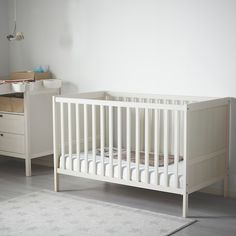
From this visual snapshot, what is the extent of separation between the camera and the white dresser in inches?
189

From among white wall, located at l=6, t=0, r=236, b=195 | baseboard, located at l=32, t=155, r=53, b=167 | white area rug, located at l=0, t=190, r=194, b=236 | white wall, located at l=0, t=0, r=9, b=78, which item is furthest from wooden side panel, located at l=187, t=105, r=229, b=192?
white wall, located at l=0, t=0, r=9, b=78

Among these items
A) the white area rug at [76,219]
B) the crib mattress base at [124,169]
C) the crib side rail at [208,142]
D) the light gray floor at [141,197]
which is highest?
the crib side rail at [208,142]

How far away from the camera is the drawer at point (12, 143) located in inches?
192

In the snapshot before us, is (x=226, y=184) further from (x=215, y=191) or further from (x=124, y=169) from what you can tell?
(x=124, y=169)

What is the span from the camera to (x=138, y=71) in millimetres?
4574

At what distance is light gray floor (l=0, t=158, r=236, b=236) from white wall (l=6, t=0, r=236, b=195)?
392 mm

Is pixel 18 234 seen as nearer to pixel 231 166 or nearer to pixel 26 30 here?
pixel 231 166

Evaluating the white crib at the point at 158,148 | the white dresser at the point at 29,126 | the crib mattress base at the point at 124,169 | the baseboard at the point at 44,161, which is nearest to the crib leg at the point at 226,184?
the white crib at the point at 158,148

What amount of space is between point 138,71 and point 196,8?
774 mm

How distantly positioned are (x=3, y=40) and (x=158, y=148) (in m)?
2.45

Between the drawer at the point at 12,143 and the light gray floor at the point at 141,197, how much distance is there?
9.2 inches

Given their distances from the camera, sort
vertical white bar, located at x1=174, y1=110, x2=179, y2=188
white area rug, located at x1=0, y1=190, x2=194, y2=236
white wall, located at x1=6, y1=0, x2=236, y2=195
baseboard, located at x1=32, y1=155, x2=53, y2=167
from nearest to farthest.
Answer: white area rug, located at x1=0, y1=190, x2=194, y2=236, vertical white bar, located at x1=174, y1=110, x2=179, y2=188, white wall, located at x1=6, y1=0, x2=236, y2=195, baseboard, located at x1=32, y1=155, x2=53, y2=167

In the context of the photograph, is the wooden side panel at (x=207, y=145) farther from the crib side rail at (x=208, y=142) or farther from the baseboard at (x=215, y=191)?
the baseboard at (x=215, y=191)

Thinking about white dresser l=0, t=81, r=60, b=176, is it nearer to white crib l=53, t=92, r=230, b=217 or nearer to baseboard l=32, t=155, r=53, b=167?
baseboard l=32, t=155, r=53, b=167
